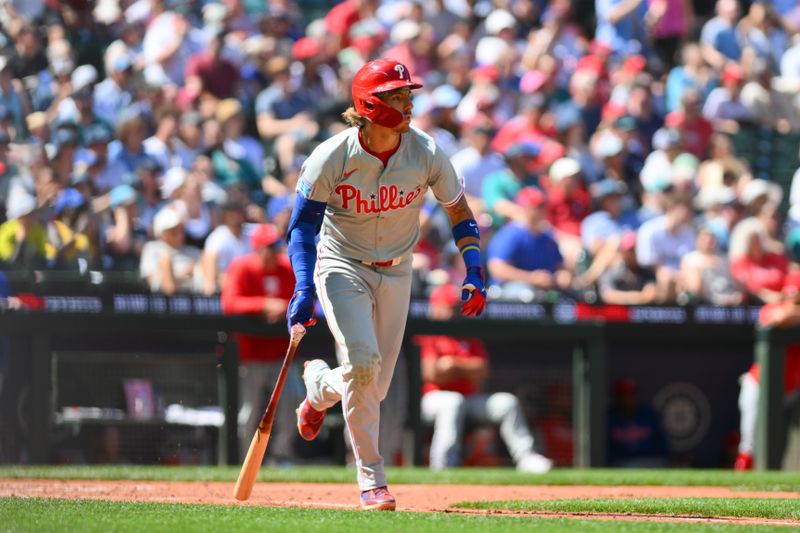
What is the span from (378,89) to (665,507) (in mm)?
2531

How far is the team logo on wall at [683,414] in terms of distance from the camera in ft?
39.9

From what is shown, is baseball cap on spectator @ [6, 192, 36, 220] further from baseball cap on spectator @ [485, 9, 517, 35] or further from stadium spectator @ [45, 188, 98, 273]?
baseball cap on spectator @ [485, 9, 517, 35]

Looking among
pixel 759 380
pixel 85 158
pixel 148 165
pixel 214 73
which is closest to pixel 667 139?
pixel 759 380

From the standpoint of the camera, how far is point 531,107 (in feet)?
46.7

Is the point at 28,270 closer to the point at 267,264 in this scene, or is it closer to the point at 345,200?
the point at 267,264

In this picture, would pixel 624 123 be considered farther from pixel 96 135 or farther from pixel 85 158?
pixel 85 158

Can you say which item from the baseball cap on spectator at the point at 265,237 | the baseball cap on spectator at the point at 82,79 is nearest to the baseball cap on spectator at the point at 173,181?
the baseball cap on spectator at the point at 265,237

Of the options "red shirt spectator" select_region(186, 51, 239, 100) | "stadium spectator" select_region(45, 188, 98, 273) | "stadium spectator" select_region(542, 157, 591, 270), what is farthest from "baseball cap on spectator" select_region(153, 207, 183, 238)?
"stadium spectator" select_region(542, 157, 591, 270)

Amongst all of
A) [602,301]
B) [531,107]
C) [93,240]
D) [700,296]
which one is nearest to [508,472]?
[602,301]

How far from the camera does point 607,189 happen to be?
43.8ft

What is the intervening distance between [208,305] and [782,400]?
4583 mm

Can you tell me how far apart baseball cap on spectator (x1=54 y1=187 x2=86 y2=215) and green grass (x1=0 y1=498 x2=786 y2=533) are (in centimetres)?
495

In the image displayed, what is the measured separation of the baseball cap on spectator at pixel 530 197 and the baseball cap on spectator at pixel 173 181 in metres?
2.91

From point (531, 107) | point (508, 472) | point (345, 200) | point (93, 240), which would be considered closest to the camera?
point (345, 200)
